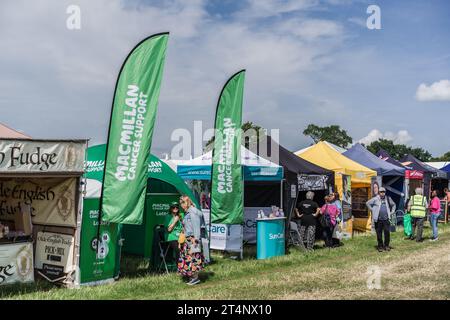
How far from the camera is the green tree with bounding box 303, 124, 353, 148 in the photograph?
188ft

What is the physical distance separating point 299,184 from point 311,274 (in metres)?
4.18

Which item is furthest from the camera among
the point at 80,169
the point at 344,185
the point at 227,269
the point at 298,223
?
the point at 344,185

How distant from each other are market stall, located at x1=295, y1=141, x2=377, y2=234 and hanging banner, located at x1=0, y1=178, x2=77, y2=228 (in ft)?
30.3

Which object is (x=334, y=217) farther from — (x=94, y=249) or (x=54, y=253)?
(x=54, y=253)

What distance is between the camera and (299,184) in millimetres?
13188

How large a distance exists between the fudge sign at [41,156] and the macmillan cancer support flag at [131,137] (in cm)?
52

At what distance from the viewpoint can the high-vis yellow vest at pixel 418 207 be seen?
14820 millimetres

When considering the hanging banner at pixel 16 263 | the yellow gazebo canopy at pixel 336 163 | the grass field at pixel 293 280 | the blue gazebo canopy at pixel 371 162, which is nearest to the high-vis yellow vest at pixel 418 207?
the yellow gazebo canopy at pixel 336 163

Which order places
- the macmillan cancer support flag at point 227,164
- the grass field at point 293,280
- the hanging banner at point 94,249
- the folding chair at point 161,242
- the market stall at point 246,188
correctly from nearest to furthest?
1. the grass field at point 293,280
2. the hanging banner at point 94,249
3. the folding chair at point 161,242
4. the macmillan cancer support flag at point 227,164
5. the market stall at point 246,188

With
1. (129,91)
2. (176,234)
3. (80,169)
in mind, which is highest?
(129,91)

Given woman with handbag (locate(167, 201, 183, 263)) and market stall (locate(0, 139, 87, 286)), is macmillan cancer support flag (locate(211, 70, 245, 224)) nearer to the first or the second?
woman with handbag (locate(167, 201, 183, 263))

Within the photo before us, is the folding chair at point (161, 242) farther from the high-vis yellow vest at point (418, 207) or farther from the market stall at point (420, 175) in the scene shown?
the market stall at point (420, 175)
